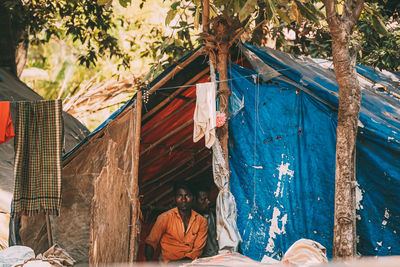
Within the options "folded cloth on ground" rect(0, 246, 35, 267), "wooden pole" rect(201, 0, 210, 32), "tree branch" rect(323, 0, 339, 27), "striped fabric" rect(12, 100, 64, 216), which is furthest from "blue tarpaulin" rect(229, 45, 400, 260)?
"folded cloth on ground" rect(0, 246, 35, 267)

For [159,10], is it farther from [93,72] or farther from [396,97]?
[396,97]

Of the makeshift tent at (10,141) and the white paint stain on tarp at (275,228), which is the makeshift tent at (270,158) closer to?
the white paint stain on tarp at (275,228)

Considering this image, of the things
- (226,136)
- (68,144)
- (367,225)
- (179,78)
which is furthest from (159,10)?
(367,225)

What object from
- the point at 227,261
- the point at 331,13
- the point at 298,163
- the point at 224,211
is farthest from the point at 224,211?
the point at 331,13

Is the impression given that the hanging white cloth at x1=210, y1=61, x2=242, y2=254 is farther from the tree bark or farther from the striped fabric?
the striped fabric

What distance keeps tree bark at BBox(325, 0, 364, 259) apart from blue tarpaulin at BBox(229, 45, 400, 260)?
68 cm

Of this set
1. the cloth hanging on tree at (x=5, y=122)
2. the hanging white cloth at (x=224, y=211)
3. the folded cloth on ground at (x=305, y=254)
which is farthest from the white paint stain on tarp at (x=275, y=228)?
the cloth hanging on tree at (x=5, y=122)

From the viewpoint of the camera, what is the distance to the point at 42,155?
574 cm

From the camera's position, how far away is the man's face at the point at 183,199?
20.2 ft

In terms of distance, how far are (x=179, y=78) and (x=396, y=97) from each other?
9.04 ft

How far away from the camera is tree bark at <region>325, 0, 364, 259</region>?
407cm

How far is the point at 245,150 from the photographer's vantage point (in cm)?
537

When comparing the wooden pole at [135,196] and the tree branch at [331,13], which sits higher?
the tree branch at [331,13]

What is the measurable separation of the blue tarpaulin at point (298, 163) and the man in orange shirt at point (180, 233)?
40.2 inches
